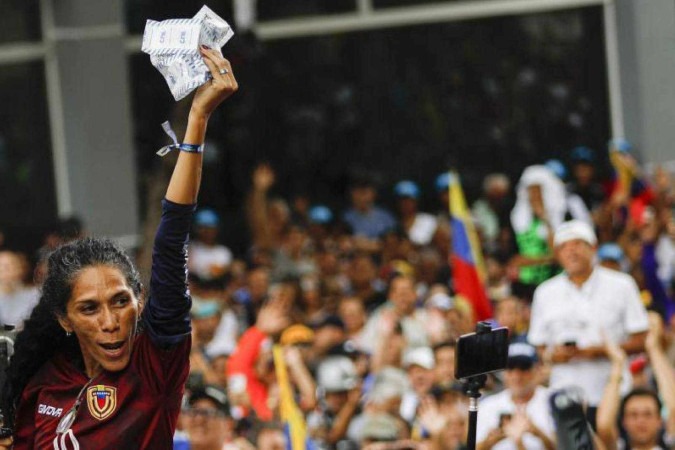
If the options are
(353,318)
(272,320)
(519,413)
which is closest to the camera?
(519,413)

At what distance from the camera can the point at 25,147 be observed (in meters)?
15.5

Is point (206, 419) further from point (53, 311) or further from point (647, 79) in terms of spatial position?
point (647, 79)

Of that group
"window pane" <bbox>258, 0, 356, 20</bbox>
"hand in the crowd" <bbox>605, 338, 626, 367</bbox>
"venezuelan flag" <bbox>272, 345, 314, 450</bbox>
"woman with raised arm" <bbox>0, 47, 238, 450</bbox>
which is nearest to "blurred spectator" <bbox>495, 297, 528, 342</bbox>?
"hand in the crowd" <bbox>605, 338, 626, 367</bbox>

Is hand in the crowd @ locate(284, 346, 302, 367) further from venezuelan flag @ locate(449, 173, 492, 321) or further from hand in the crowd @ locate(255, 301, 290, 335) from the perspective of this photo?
venezuelan flag @ locate(449, 173, 492, 321)

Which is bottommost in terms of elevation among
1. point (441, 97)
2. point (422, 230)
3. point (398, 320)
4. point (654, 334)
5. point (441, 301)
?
point (654, 334)

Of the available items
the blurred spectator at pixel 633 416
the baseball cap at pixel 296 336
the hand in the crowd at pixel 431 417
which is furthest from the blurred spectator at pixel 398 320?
the blurred spectator at pixel 633 416

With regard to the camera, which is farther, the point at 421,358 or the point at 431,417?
the point at 421,358

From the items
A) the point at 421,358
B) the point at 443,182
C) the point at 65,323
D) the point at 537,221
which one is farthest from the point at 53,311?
the point at 443,182

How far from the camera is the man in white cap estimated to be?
8281 mm

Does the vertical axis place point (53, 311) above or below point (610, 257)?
below

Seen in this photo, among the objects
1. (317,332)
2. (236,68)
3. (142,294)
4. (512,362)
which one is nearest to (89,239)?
(142,294)

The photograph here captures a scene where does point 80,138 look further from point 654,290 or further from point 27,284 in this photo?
point 654,290

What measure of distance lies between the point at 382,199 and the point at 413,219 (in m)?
2.16

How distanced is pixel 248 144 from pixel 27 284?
5.62 meters
